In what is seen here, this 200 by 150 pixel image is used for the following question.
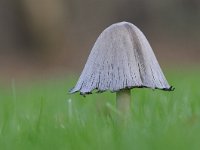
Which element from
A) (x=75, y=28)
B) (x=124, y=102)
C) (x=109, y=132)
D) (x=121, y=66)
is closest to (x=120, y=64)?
(x=121, y=66)

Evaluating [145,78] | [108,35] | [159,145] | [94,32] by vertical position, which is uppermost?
[94,32]

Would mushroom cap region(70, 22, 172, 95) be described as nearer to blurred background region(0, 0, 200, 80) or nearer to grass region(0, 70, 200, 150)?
grass region(0, 70, 200, 150)

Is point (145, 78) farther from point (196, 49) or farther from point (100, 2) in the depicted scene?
point (100, 2)

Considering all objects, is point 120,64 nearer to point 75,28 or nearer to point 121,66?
point 121,66

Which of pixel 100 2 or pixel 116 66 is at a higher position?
pixel 100 2

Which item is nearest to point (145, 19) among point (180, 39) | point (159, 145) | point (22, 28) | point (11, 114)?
point (180, 39)

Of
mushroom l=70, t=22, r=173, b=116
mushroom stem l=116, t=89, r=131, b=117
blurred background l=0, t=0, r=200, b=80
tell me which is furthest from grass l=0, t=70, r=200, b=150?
blurred background l=0, t=0, r=200, b=80

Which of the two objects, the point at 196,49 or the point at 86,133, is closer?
the point at 86,133

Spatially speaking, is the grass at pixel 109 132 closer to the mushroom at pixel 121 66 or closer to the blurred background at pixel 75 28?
the mushroom at pixel 121 66
